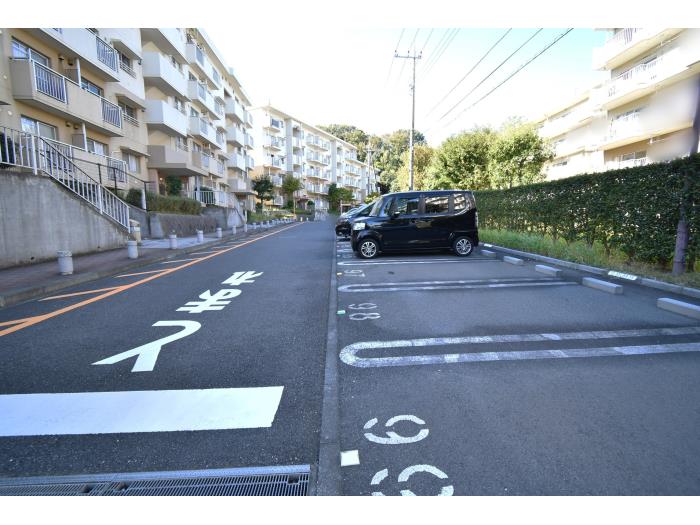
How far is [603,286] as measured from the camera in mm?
6051

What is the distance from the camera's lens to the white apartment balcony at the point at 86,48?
12973 millimetres

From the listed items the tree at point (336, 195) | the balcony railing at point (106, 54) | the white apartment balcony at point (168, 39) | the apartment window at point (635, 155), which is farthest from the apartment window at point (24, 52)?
the tree at point (336, 195)

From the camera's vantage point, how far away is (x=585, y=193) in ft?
29.3

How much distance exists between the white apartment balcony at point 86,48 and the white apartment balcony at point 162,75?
3.70m

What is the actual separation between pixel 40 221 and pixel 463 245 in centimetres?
1116

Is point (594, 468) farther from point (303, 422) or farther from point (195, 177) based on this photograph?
point (195, 177)

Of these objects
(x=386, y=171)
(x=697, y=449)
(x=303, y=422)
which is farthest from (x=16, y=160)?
(x=386, y=171)

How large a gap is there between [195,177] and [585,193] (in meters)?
25.8

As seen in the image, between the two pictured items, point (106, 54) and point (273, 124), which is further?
point (273, 124)

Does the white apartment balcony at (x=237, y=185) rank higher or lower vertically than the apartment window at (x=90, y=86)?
lower

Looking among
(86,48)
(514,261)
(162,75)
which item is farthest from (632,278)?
(162,75)

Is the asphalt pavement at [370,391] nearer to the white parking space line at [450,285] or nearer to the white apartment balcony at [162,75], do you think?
the white parking space line at [450,285]

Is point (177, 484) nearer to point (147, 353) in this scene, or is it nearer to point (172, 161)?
point (147, 353)

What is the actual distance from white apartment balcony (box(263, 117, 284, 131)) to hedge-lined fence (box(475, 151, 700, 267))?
43987mm
